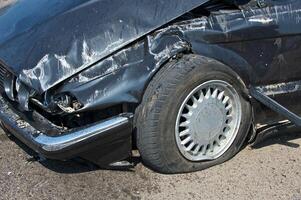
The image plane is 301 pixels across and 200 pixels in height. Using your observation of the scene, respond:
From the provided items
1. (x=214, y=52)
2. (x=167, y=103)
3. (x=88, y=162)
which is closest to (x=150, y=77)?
(x=167, y=103)

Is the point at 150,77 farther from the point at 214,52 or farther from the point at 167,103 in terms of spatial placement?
the point at 214,52

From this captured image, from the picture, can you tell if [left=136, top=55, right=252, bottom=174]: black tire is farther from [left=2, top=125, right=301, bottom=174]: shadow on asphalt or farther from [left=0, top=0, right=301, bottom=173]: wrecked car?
[left=2, top=125, right=301, bottom=174]: shadow on asphalt

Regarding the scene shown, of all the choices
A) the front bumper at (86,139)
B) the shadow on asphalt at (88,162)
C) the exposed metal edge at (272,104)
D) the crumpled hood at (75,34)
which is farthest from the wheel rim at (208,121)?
the crumpled hood at (75,34)

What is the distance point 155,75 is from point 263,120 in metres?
1.07

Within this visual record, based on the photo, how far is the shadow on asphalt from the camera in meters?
4.27

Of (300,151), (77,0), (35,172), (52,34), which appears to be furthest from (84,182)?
(300,151)

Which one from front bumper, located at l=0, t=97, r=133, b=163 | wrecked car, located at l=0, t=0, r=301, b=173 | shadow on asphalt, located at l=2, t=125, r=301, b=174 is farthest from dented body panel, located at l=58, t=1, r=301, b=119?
shadow on asphalt, located at l=2, t=125, r=301, b=174

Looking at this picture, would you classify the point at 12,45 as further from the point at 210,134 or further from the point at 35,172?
the point at 210,134

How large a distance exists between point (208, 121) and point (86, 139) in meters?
0.97

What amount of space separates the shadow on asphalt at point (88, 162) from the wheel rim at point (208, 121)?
1.02 feet

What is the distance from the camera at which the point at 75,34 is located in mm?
3994

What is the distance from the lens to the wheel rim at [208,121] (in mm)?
4082

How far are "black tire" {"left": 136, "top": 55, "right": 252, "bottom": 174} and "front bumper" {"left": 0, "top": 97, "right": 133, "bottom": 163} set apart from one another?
138 mm

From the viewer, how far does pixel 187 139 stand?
4.12 m
